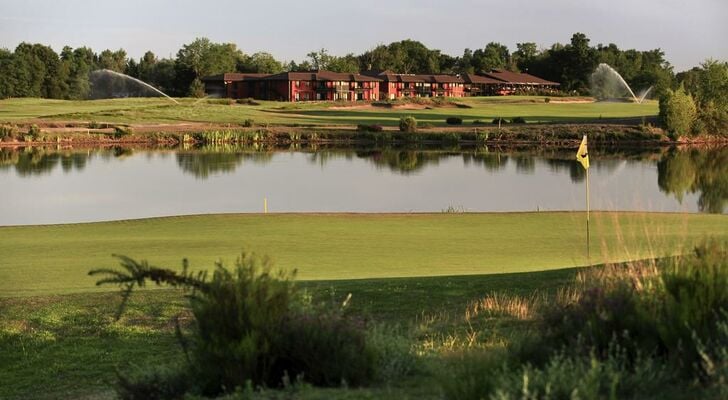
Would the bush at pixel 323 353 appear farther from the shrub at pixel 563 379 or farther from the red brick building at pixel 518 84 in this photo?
the red brick building at pixel 518 84

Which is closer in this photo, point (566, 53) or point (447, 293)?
Result: point (447, 293)

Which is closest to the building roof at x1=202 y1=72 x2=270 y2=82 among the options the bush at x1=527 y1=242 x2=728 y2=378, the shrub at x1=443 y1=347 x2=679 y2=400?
the bush at x1=527 y1=242 x2=728 y2=378

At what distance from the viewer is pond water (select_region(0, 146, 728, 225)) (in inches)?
1430

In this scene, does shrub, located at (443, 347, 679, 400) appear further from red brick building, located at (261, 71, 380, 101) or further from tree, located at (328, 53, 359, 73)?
tree, located at (328, 53, 359, 73)

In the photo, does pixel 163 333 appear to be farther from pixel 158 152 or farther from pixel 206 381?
pixel 158 152

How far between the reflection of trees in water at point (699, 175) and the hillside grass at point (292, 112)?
26.6m

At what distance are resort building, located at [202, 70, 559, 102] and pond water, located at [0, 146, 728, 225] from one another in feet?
211

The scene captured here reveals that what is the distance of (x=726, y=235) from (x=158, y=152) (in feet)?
187

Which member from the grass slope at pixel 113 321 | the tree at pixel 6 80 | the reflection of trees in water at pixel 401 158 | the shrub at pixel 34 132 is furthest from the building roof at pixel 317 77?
the grass slope at pixel 113 321

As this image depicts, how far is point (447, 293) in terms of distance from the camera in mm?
12562

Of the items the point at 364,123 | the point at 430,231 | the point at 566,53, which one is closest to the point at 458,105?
the point at 364,123

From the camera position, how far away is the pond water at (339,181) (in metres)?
36.3

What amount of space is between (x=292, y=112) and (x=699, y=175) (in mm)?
63017

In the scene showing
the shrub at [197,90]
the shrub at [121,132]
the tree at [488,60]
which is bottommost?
the shrub at [121,132]
